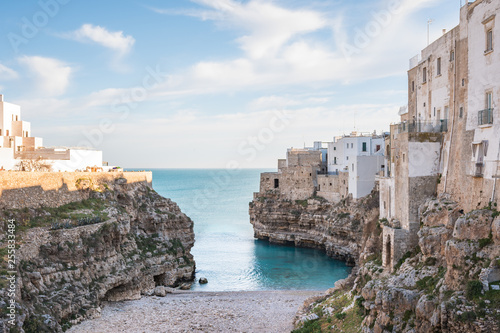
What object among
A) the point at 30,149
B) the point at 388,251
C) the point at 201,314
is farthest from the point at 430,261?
the point at 30,149

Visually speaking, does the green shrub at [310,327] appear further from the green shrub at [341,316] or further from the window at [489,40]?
the window at [489,40]

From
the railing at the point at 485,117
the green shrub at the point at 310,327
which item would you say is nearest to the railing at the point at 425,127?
the railing at the point at 485,117

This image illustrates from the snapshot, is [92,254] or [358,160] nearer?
[92,254]

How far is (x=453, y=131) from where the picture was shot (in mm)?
20094

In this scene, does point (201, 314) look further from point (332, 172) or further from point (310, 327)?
point (332, 172)

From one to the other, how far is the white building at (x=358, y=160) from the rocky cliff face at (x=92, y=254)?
18975 millimetres

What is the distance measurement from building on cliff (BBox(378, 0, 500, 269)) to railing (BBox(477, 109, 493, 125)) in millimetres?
39

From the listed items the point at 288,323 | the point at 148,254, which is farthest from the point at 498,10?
the point at 148,254

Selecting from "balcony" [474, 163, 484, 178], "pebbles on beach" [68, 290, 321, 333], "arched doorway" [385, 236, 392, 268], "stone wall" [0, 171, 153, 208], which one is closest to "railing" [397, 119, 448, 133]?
"balcony" [474, 163, 484, 178]

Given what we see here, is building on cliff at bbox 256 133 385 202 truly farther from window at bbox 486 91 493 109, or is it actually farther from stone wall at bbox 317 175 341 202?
window at bbox 486 91 493 109

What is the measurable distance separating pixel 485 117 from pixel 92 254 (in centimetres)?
2481

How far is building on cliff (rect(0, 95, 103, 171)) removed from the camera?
39.8 metres

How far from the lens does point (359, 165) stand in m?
47.3

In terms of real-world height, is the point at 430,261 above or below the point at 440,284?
above
